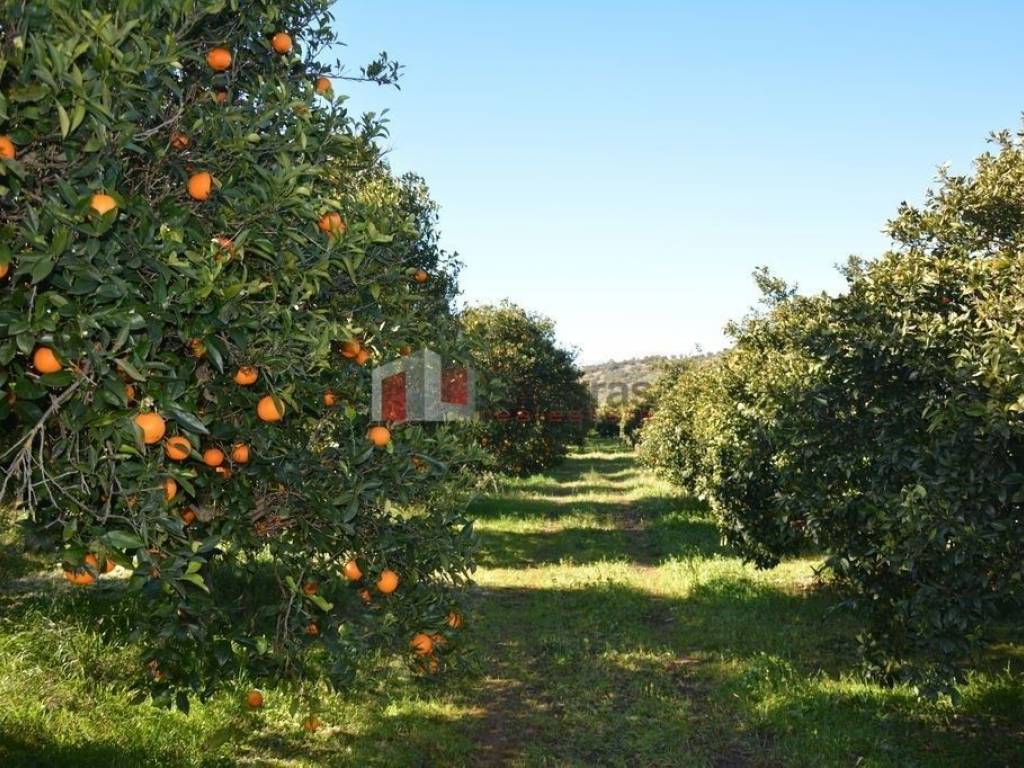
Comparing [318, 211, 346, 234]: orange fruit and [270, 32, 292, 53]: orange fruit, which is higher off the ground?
[270, 32, 292, 53]: orange fruit

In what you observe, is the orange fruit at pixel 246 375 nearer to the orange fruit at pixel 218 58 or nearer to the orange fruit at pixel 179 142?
the orange fruit at pixel 179 142

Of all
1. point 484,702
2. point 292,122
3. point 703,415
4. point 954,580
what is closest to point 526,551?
point 703,415

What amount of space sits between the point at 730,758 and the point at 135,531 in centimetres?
655

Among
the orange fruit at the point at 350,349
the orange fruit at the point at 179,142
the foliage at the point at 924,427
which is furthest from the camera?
the foliage at the point at 924,427

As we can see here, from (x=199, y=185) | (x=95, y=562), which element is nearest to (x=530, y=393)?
(x=199, y=185)

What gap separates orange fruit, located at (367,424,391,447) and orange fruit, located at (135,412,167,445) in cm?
180

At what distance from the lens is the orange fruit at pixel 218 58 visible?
469 cm

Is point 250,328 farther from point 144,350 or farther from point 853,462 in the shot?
point 853,462

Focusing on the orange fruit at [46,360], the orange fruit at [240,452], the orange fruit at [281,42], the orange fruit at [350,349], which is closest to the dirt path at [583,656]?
the orange fruit at [350,349]

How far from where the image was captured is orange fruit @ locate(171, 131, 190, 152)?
13.7 feet

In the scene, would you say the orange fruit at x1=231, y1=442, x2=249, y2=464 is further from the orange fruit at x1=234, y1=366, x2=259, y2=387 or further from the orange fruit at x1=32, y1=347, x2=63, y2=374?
the orange fruit at x1=32, y1=347, x2=63, y2=374

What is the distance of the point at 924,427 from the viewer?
7.28 metres

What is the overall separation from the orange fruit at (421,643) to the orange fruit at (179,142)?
3.11 meters

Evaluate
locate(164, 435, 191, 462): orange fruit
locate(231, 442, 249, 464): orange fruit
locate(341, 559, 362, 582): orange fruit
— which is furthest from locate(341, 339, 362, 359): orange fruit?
locate(164, 435, 191, 462): orange fruit
